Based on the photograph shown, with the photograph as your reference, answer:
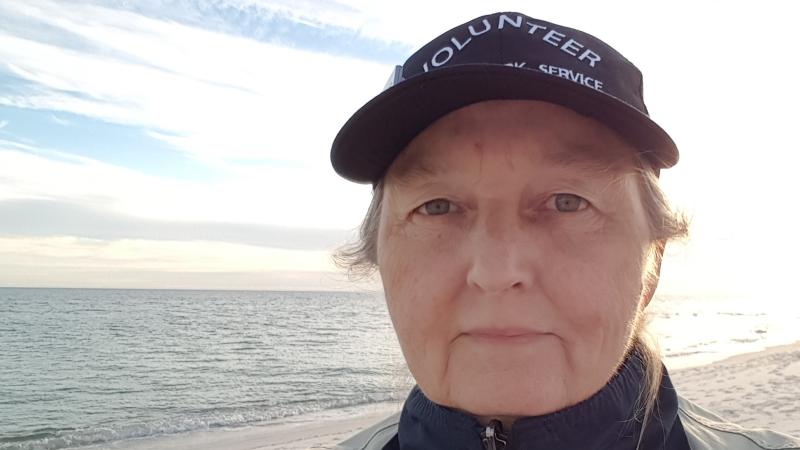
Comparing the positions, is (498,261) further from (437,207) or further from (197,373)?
(197,373)

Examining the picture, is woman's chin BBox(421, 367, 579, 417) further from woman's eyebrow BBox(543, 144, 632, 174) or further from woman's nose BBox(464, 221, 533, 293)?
woman's eyebrow BBox(543, 144, 632, 174)

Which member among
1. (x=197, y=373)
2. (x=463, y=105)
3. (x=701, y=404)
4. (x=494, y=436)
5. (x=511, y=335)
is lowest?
(x=197, y=373)

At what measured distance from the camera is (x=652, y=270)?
1.41 metres

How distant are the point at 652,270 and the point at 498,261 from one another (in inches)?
20.5

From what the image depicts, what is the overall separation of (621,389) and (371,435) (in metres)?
0.91

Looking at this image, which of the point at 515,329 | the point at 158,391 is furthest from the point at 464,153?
the point at 158,391

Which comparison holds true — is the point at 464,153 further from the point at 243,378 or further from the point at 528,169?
the point at 243,378

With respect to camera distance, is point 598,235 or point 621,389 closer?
point 598,235

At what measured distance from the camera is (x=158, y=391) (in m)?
14.4

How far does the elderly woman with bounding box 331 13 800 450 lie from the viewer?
3.77ft

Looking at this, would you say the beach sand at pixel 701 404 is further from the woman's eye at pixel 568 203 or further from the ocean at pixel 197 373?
the woman's eye at pixel 568 203

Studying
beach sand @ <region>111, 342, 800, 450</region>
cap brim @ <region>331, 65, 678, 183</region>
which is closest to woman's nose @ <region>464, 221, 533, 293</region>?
cap brim @ <region>331, 65, 678, 183</region>

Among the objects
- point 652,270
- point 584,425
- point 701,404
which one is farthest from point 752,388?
point 584,425

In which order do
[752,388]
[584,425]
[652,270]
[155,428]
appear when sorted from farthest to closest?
[155,428]
[752,388]
[652,270]
[584,425]
